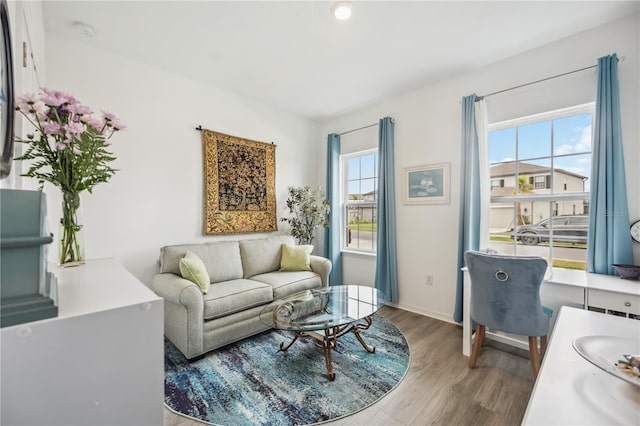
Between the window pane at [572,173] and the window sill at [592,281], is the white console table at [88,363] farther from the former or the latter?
the window pane at [572,173]

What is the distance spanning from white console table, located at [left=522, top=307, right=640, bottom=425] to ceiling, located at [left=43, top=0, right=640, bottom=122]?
225 cm

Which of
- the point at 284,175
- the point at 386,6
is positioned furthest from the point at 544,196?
the point at 284,175

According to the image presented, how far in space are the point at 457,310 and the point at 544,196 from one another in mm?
1356

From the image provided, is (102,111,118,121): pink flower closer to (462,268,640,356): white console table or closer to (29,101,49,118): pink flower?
(29,101,49,118): pink flower

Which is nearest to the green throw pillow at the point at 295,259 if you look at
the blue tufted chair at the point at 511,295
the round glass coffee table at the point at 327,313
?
the round glass coffee table at the point at 327,313

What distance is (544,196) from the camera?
2543 millimetres

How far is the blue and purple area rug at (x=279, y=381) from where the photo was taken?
1673mm

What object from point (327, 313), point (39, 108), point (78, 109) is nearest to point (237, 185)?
point (327, 313)

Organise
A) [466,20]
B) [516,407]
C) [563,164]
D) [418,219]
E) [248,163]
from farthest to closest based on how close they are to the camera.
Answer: [248,163]
[418,219]
[563,164]
[466,20]
[516,407]

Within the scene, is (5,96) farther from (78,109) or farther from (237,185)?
(237,185)

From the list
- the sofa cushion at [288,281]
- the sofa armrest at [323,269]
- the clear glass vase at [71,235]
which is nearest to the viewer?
the clear glass vase at [71,235]

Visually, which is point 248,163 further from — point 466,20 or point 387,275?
point 466,20

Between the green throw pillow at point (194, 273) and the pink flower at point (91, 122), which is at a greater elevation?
the pink flower at point (91, 122)

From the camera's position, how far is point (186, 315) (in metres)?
2.18
